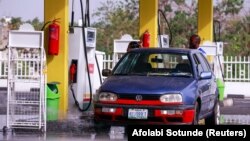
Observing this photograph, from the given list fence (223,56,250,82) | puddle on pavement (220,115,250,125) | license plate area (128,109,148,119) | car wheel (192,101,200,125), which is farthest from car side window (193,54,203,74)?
fence (223,56,250,82)

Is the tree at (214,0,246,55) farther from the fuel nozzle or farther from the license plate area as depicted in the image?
the license plate area

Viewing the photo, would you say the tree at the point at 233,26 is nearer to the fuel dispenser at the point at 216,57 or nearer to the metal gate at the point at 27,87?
the fuel dispenser at the point at 216,57

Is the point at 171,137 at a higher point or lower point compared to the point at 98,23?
lower

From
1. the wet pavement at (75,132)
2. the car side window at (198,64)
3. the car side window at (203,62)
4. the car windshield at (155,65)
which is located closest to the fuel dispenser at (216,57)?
the wet pavement at (75,132)

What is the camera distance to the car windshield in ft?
44.1

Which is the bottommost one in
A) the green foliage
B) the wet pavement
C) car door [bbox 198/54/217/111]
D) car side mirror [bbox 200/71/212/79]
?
the wet pavement

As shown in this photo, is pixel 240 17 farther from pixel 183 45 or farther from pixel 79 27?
pixel 79 27

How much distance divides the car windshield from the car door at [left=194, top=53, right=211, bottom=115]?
31 centimetres

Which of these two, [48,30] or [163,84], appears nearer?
[163,84]

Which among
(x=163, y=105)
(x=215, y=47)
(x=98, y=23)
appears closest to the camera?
(x=163, y=105)

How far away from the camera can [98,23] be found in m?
43.2

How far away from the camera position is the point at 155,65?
13906 mm

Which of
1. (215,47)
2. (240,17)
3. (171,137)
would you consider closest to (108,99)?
(171,137)

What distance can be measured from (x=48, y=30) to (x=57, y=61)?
794 millimetres
